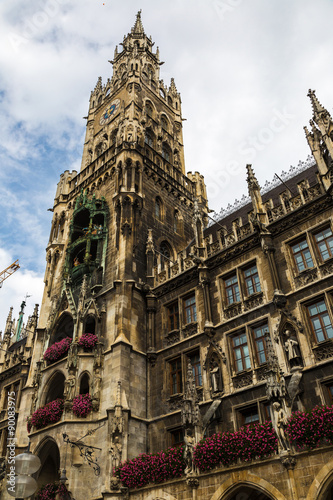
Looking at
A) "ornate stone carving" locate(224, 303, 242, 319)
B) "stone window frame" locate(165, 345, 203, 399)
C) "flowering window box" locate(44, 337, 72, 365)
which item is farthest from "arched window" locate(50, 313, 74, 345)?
"ornate stone carving" locate(224, 303, 242, 319)

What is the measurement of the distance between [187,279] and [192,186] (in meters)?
14.9

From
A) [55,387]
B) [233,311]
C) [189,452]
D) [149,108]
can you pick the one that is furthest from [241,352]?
[149,108]

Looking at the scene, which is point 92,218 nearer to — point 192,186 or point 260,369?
point 192,186

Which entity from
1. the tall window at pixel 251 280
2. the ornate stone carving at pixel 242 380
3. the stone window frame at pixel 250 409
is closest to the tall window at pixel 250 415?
the stone window frame at pixel 250 409

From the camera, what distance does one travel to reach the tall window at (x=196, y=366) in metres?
22.0

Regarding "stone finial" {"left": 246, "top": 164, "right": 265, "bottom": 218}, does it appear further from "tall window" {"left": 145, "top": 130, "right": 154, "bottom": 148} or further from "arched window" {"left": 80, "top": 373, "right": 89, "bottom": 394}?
"tall window" {"left": 145, "top": 130, "right": 154, "bottom": 148}

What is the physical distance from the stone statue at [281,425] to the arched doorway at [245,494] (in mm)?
2118

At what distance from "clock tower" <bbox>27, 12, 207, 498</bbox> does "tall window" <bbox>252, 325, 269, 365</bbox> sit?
6.49 meters

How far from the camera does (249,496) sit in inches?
736

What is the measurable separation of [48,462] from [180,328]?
10.6 metres

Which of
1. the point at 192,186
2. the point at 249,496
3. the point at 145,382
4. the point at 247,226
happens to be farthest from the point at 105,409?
the point at 192,186

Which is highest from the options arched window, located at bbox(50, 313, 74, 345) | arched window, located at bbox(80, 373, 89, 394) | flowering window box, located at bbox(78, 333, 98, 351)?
arched window, located at bbox(50, 313, 74, 345)

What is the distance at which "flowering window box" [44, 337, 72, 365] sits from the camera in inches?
1018

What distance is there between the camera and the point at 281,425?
1522 centimetres
